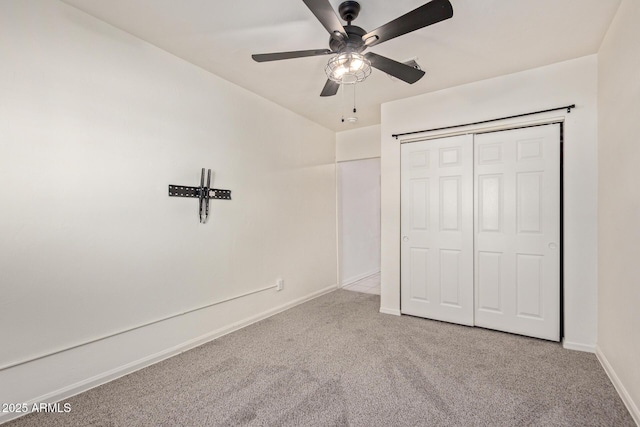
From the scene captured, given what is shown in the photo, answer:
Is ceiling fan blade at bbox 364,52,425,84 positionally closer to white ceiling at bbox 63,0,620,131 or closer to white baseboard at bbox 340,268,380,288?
white ceiling at bbox 63,0,620,131

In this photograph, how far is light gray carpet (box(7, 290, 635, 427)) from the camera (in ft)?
5.72

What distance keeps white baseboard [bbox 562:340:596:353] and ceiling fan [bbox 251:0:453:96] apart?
2669 millimetres

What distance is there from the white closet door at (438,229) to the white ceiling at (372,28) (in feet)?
2.60

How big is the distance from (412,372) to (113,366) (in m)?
2.21

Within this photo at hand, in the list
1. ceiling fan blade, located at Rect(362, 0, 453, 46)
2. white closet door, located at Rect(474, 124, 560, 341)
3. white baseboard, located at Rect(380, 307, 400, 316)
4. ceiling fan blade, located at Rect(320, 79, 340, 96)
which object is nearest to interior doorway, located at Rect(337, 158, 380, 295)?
white baseboard, located at Rect(380, 307, 400, 316)

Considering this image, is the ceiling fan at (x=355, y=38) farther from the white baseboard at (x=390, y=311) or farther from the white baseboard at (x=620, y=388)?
the white baseboard at (x=390, y=311)

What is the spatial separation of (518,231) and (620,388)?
4.54 feet

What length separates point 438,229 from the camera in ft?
10.9

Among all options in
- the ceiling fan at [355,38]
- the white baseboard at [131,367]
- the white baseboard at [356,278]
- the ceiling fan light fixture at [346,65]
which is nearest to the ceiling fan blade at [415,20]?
the ceiling fan at [355,38]

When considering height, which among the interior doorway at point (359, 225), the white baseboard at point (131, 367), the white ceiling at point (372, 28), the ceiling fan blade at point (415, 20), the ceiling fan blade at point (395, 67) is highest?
the white ceiling at point (372, 28)

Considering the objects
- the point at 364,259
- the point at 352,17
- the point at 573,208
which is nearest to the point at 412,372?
the point at 573,208

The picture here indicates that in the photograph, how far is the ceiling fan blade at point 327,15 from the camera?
1.47m

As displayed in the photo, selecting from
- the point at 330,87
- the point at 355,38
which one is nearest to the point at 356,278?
the point at 330,87

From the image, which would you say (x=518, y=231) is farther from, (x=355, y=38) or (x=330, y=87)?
(x=355, y=38)
